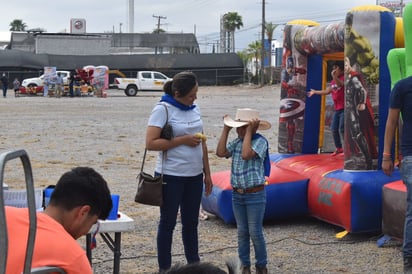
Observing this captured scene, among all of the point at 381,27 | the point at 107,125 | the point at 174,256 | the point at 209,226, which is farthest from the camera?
the point at 107,125

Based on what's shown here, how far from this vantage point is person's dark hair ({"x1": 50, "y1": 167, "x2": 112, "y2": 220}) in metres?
2.78

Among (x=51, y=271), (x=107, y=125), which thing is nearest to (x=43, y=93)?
(x=107, y=125)

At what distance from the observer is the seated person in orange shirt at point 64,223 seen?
2510 millimetres

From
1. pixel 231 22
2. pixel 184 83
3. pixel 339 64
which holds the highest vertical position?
pixel 231 22

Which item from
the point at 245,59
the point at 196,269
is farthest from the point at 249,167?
the point at 245,59

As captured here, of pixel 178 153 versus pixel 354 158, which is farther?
pixel 354 158

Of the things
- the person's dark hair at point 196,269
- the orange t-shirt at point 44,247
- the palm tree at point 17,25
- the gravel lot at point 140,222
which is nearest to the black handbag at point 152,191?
the gravel lot at point 140,222

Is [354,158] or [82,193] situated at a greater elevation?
[82,193]

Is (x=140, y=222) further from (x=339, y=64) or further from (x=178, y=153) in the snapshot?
(x=339, y=64)

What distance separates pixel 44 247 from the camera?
8.35 feet

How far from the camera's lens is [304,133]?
904 cm

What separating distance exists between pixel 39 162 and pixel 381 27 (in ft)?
25.2

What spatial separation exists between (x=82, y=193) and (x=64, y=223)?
136 mm

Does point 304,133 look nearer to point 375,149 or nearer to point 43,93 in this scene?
point 375,149
